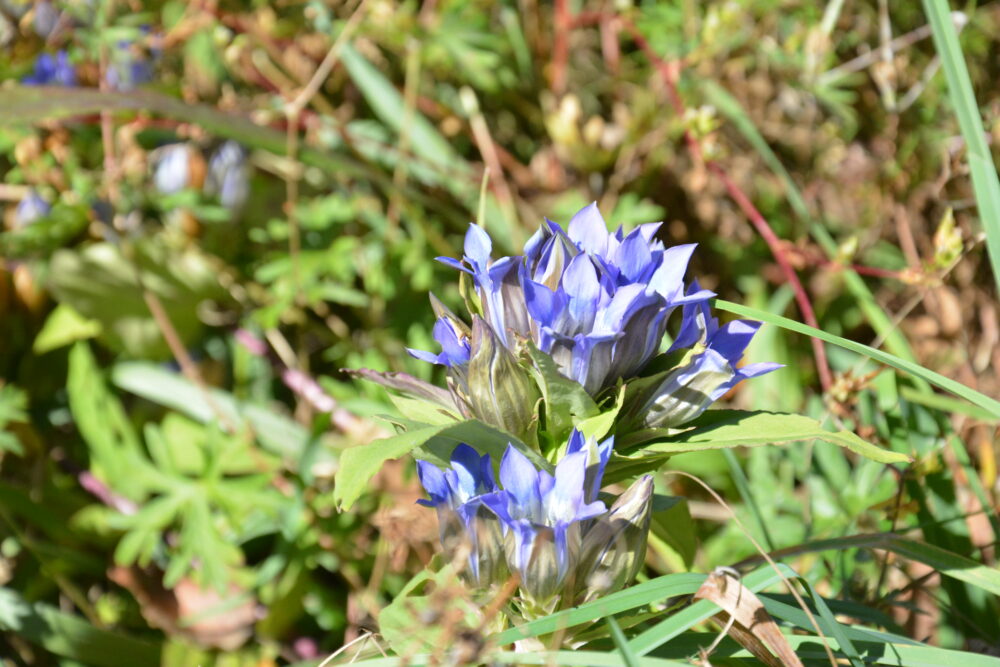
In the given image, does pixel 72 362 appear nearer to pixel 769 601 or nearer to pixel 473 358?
pixel 473 358

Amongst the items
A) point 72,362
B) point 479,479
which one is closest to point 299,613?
point 72,362

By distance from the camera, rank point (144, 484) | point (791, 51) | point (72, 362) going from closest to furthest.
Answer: point (144, 484), point (72, 362), point (791, 51)

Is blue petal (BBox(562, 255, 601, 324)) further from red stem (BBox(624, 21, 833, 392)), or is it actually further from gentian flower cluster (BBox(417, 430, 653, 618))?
red stem (BBox(624, 21, 833, 392))

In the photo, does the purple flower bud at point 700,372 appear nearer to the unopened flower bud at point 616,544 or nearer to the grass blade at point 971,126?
the unopened flower bud at point 616,544

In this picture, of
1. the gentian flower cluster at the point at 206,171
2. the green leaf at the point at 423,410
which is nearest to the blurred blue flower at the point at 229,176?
the gentian flower cluster at the point at 206,171

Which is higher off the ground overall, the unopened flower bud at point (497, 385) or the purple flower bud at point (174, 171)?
the unopened flower bud at point (497, 385)

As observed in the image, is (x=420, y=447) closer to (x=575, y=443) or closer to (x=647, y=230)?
(x=575, y=443)
